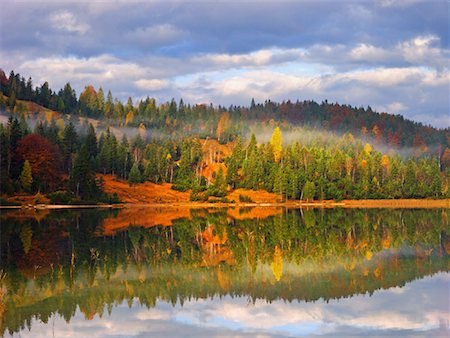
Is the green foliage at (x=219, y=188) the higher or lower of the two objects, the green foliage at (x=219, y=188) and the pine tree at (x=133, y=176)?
the lower

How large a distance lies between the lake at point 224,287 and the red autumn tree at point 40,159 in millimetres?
53028

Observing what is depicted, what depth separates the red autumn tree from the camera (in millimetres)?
87688

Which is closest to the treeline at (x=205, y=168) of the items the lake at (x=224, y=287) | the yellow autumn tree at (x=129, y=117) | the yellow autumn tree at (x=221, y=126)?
the yellow autumn tree at (x=221, y=126)

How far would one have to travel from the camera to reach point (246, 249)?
103 feet

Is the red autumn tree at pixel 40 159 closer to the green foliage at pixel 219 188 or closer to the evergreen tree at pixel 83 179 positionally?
the evergreen tree at pixel 83 179

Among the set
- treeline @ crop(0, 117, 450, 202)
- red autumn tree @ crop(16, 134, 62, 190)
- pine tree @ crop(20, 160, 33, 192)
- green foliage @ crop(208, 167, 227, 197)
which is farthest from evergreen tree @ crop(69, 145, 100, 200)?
green foliage @ crop(208, 167, 227, 197)

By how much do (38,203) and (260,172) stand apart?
46643 mm

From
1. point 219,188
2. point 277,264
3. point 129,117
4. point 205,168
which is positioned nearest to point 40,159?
point 219,188

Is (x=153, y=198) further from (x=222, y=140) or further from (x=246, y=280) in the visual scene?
(x=246, y=280)

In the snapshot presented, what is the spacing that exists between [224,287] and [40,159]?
72469 millimetres

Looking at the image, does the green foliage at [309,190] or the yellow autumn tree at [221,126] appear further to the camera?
the yellow autumn tree at [221,126]

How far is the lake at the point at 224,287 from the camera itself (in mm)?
15734

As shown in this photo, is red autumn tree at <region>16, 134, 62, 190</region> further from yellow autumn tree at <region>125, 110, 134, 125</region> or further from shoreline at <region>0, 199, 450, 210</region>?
yellow autumn tree at <region>125, 110, 134, 125</region>

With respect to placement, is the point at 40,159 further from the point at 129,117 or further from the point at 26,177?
the point at 129,117
